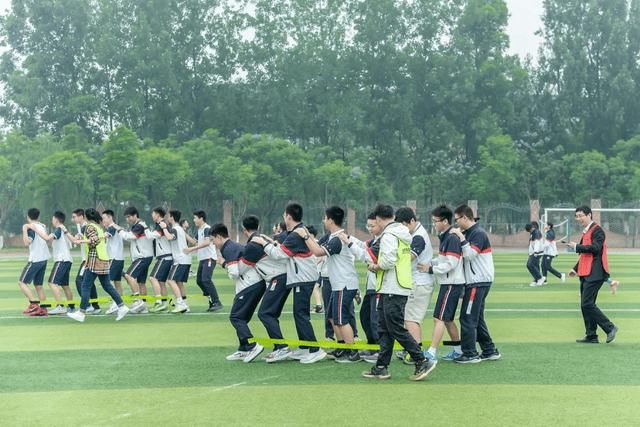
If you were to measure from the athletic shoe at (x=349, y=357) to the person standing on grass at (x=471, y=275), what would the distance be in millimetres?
1145

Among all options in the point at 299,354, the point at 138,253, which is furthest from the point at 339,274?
the point at 138,253

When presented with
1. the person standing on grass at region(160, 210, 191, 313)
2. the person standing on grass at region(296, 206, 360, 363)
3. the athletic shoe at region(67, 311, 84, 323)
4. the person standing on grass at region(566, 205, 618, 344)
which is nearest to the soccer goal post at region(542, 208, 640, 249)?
the person standing on grass at region(160, 210, 191, 313)

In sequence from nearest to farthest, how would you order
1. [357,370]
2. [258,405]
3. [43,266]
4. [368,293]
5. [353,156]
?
[258,405] < [357,370] < [368,293] < [43,266] < [353,156]

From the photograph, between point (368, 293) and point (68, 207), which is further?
point (68, 207)

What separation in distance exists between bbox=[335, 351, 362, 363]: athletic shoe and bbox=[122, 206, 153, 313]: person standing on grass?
5650mm

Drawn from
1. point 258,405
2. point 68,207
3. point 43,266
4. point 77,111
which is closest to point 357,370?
point 258,405

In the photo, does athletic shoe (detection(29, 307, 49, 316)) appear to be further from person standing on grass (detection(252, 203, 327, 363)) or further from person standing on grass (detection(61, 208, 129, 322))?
person standing on grass (detection(252, 203, 327, 363))

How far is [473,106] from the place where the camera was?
188 ft

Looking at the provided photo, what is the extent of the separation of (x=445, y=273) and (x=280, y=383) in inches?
87.5

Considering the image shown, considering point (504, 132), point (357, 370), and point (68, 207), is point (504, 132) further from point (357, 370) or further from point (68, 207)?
point (357, 370)

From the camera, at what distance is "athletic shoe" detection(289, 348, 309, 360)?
8.67m

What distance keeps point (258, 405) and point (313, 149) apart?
1831 inches

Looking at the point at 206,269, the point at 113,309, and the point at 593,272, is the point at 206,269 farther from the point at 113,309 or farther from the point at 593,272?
the point at 593,272

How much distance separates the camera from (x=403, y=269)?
Result: 741 centimetres
